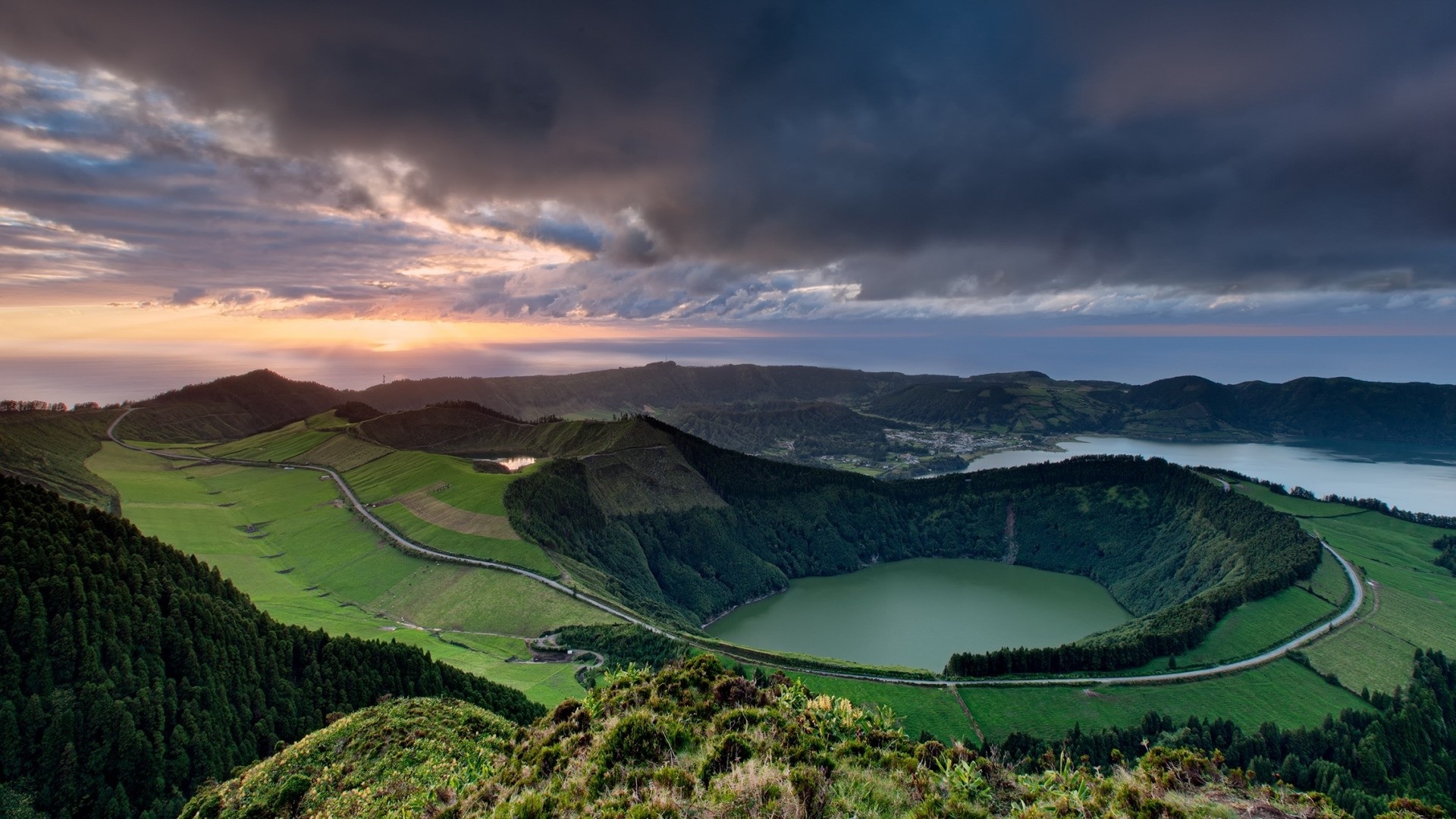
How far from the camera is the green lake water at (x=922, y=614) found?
3600 inches

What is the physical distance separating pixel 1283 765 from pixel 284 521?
13990cm

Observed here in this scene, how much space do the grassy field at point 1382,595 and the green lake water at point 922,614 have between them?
31.2 metres

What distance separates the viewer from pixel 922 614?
10612 centimetres

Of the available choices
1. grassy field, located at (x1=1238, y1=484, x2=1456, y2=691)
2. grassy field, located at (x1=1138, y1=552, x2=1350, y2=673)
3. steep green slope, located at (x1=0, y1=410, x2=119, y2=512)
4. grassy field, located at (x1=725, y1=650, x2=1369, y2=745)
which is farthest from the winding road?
steep green slope, located at (x1=0, y1=410, x2=119, y2=512)

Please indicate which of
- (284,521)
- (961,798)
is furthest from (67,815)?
(284,521)

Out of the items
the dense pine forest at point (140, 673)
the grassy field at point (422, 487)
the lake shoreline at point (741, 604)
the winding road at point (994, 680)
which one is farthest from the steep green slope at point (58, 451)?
the lake shoreline at point (741, 604)

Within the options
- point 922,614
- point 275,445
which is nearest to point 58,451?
point 275,445

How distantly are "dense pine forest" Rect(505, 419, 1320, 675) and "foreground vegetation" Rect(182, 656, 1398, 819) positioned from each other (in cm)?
5945

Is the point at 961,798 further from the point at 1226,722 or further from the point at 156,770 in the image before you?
the point at 1226,722

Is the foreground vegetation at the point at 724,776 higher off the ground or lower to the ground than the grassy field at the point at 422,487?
higher

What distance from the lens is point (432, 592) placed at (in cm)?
8381

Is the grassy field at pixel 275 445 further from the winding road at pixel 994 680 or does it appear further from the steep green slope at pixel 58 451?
the winding road at pixel 994 680

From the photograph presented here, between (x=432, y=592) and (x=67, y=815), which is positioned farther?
(x=432, y=592)

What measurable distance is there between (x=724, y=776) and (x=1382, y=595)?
121 metres
